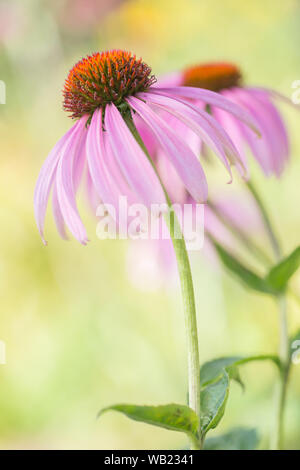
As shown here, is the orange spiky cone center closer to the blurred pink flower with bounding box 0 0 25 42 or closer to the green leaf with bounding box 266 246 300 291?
the green leaf with bounding box 266 246 300 291

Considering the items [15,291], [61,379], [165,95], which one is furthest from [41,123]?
[165,95]

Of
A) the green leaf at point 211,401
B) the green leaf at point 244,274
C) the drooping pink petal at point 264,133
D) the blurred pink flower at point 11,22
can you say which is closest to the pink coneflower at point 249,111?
the drooping pink petal at point 264,133

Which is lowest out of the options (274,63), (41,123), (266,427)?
(266,427)

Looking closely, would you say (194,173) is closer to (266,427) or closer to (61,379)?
(266,427)

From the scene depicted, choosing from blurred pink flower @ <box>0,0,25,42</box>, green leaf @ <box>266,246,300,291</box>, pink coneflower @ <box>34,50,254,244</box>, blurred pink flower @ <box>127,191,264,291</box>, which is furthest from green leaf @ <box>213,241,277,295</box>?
blurred pink flower @ <box>0,0,25,42</box>

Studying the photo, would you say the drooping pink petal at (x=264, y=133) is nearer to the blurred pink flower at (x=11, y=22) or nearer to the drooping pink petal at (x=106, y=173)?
the drooping pink petal at (x=106, y=173)

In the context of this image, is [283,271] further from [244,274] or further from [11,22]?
[11,22]
